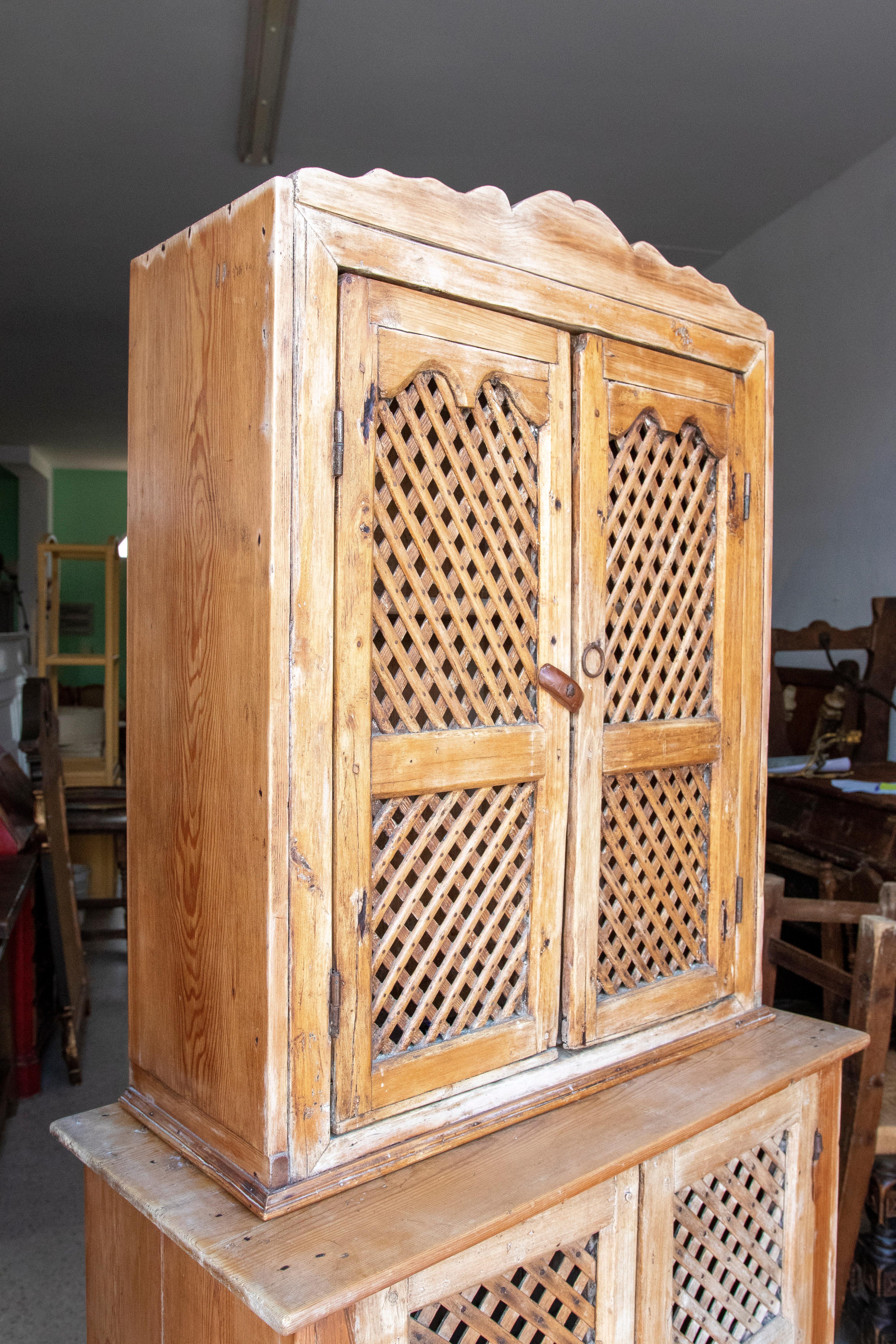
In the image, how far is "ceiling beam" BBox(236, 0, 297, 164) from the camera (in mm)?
3105

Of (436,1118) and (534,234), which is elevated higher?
(534,234)

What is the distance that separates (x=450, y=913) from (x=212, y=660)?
1.66 ft

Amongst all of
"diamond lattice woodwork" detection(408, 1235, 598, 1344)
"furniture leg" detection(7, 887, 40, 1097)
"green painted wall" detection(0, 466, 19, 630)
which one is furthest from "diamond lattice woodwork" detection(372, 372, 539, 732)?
"green painted wall" detection(0, 466, 19, 630)

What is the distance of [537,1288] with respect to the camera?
1628 millimetres

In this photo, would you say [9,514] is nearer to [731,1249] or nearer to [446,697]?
[446,697]

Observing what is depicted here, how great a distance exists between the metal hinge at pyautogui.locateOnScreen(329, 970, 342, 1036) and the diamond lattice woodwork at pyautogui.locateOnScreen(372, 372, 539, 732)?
33 cm

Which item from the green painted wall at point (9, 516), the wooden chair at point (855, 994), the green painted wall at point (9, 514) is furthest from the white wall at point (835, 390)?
the green painted wall at point (9, 514)

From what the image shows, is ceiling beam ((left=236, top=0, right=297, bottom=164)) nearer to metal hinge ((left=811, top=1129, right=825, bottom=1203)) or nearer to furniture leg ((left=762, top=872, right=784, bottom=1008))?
furniture leg ((left=762, top=872, right=784, bottom=1008))

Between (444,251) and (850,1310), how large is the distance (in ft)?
8.61

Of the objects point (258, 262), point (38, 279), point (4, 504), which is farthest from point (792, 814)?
point (4, 504)

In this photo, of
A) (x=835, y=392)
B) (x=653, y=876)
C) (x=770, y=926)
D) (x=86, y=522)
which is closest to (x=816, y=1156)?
(x=770, y=926)

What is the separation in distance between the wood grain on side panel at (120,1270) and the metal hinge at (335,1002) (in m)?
0.38

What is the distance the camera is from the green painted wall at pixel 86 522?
41.9 feet

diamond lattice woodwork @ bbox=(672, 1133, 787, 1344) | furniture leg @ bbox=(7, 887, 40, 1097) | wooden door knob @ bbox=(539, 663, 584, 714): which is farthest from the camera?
furniture leg @ bbox=(7, 887, 40, 1097)
